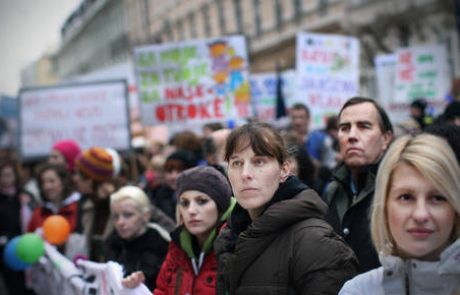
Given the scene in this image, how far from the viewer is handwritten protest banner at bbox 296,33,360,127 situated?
941cm

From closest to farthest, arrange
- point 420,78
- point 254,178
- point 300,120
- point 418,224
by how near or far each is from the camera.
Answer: point 418,224, point 254,178, point 300,120, point 420,78

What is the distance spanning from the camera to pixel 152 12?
165 ft

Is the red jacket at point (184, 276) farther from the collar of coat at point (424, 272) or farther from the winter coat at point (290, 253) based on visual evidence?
the collar of coat at point (424, 272)

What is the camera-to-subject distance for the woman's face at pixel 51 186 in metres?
6.20

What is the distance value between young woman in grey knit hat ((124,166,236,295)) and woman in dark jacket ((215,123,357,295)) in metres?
0.48

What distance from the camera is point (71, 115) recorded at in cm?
896

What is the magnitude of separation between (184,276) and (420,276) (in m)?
1.69

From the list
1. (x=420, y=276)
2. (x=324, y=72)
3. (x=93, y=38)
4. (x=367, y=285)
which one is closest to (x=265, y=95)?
(x=324, y=72)

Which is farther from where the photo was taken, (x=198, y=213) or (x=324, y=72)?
(x=324, y=72)

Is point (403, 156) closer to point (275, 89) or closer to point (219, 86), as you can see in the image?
point (219, 86)

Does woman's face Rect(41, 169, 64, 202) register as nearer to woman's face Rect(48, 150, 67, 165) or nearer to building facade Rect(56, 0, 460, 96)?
woman's face Rect(48, 150, 67, 165)

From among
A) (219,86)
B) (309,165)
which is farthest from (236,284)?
(219,86)

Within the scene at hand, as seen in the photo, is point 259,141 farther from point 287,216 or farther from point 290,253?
point 290,253

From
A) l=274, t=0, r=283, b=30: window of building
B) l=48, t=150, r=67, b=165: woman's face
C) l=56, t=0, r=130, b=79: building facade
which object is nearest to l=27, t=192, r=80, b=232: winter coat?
l=48, t=150, r=67, b=165: woman's face
